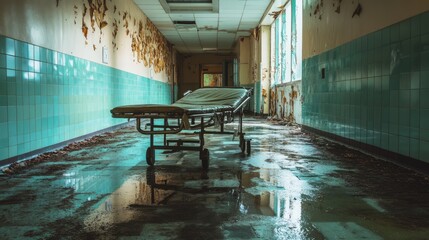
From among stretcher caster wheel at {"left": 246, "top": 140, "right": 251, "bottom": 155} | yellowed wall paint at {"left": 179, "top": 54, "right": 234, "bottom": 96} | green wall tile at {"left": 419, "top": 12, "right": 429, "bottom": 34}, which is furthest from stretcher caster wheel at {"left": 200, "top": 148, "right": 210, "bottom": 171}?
yellowed wall paint at {"left": 179, "top": 54, "right": 234, "bottom": 96}

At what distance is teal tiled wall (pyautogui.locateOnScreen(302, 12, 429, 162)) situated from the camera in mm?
3469

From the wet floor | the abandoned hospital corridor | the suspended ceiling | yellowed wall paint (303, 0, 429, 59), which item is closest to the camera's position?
the wet floor

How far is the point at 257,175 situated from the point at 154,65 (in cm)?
1035

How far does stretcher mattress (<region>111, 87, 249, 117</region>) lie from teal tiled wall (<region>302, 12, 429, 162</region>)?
1.44 metres

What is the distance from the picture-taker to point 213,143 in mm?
5863

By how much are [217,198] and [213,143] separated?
126 inches

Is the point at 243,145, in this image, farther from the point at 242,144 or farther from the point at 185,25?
the point at 185,25

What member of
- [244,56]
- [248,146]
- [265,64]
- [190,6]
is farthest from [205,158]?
[244,56]

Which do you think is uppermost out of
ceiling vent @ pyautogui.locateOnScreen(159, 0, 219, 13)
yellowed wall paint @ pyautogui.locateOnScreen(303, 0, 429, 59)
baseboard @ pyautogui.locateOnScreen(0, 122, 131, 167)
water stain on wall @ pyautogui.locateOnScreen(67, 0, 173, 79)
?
ceiling vent @ pyautogui.locateOnScreen(159, 0, 219, 13)

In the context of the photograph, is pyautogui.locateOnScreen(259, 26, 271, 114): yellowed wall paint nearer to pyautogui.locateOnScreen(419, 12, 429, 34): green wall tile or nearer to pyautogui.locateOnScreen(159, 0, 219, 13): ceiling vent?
pyautogui.locateOnScreen(159, 0, 219, 13): ceiling vent

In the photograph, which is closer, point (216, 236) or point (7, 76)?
point (216, 236)

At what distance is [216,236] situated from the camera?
6.35 feet

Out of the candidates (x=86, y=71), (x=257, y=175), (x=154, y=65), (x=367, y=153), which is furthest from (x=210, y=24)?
(x=257, y=175)

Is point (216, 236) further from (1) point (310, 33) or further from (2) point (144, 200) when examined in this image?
(1) point (310, 33)
